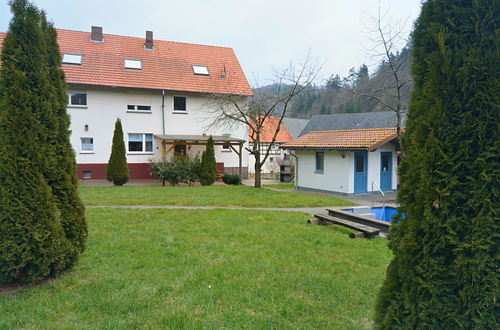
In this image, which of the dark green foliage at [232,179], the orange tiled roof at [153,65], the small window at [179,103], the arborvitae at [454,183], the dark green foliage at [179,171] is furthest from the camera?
the small window at [179,103]

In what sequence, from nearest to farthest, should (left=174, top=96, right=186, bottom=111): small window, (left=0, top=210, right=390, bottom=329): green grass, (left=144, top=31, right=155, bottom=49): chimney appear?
(left=0, top=210, right=390, bottom=329): green grass < (left=174, top=96, right=186, bottom=111): small window < (left=144, top=31, right=155, bottom=49): chimney

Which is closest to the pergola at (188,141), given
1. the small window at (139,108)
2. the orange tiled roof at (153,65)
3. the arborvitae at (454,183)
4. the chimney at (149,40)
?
the small window at (139,108)

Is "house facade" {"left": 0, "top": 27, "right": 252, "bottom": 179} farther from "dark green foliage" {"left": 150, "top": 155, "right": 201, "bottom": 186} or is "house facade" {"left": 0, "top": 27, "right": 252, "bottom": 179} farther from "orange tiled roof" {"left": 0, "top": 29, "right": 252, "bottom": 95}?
"dark green foliage" {"left": 150, "top": 155, "right": 201, "bottom": 186}

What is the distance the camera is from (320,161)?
18906 mm

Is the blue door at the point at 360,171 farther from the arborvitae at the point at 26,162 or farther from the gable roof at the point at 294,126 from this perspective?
the gable roof at the point at 294,126

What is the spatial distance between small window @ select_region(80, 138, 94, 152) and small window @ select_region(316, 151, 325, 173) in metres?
14.3

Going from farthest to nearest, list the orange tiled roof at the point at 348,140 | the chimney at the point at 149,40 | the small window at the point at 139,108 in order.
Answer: the chimney at the point at 149,40, the small window at the point at 139,108, the orange tiled roof at the point at 348,140

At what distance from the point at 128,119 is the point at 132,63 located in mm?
4216

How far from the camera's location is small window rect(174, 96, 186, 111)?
24906 mm

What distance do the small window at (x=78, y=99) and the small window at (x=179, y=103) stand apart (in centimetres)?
579

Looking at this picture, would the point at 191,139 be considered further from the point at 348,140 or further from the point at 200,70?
the point at 348,140

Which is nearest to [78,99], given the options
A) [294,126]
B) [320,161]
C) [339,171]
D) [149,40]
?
[149,40]

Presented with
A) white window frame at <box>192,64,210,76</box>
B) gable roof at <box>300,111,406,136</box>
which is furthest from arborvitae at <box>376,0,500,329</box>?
gable roof at <box>300,111,406,136</box>

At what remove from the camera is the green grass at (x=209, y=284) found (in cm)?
348
